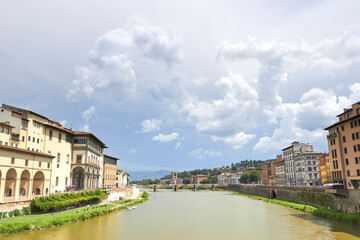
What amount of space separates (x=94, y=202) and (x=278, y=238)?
3911 centimetres

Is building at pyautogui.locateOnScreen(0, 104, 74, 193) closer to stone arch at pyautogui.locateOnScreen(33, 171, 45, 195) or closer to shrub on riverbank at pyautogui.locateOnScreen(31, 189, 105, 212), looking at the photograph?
stone arch at pyautogui.locateOnScreen(33, 171, 45, 195)

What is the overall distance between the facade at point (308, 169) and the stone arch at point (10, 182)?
8534cm

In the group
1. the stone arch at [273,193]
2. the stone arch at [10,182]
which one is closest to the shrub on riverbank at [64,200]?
the stone arch at [10,182]

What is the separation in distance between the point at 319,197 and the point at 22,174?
53227 millimetres

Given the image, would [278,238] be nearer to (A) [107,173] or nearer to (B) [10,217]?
(B) [10,217]

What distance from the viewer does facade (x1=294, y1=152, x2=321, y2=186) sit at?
9273 centimetres

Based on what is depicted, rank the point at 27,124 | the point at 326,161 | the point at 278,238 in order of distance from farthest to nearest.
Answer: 1. the point at 326,161
2. the point at 27,124
3. the point at 278,238

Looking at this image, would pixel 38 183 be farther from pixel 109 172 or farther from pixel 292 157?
pixel 292 157

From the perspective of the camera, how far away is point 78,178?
214ft

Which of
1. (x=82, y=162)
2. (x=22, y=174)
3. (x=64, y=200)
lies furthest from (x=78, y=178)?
(x=22, y=174)

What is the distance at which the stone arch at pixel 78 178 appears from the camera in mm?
63656

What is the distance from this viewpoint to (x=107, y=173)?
94125mm

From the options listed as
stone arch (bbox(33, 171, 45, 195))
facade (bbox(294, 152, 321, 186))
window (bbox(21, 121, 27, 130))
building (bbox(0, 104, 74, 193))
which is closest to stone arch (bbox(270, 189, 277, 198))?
facade (bbox(294, 152, 321, 186))

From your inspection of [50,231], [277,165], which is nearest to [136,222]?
[50,231]
